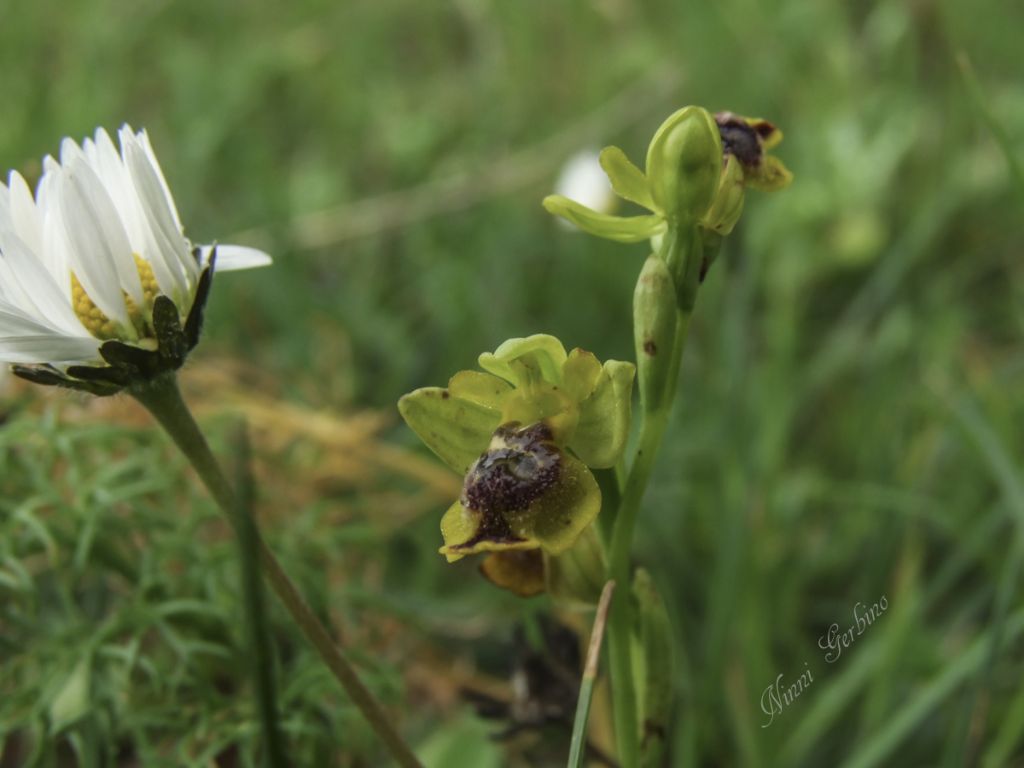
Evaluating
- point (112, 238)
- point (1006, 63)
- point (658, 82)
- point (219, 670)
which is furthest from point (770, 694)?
point (1006, 63)

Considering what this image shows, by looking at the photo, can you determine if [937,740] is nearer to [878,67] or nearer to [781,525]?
[781,525]

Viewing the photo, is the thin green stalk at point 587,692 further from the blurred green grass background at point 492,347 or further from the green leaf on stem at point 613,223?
the blurred green grass background at point 492,347

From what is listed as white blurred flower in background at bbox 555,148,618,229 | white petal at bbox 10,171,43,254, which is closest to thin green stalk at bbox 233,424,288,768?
white petal at bbox 10,171,43,254

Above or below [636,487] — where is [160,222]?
above

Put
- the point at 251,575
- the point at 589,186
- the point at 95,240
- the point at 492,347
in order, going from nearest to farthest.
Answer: the point at 251,575 < the point at 95,240 < the point at 492,347 < the point at 589,186

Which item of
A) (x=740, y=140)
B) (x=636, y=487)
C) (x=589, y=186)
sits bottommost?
Answer: (x=636, y=487)

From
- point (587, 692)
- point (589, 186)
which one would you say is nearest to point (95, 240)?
point (587, 692)

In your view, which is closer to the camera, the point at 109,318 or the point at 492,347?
the point at 109,318

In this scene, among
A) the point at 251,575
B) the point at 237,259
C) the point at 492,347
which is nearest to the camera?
the point at 251,575

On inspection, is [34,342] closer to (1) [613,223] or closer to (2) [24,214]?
(2) [24,214]
